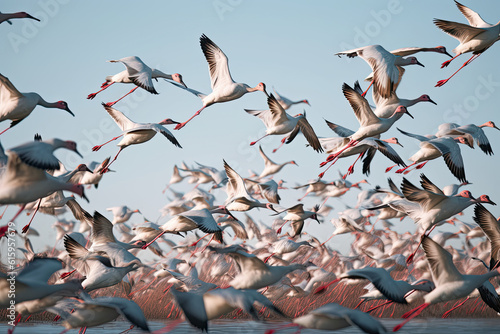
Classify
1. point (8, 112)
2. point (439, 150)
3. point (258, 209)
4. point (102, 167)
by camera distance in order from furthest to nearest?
point (258, 209) → point (102, 167) → point (439, 150) → point (8, 112)

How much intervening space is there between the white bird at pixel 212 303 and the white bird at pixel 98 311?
0.59 meters

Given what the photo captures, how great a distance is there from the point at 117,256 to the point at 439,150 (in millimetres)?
6919

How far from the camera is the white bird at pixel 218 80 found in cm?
1406

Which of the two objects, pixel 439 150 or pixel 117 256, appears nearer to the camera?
pixel 117 256

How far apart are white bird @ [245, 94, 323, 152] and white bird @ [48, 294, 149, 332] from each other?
7.85 metres

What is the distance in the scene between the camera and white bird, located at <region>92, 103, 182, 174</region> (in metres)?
12.5

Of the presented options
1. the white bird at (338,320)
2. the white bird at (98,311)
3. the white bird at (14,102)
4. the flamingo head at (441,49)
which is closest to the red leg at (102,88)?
the white bird at (14,102)

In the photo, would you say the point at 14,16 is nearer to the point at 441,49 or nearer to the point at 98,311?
the point at 98,311

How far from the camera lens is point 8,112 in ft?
33.1

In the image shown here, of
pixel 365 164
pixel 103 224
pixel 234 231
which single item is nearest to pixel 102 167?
pixel 103 224

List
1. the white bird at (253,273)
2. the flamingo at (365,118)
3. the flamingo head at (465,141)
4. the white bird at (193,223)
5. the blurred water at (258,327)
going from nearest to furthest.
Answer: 1. the white bird at (253,273)
2. the white bird at (193,223)
3. the flamingo at (365,118)
4. the blurred water at (258,327)
5. the flamingo head at (465,141)

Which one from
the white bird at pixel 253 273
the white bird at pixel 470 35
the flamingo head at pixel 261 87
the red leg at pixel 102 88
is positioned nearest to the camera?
the white bird at pixel 253 273

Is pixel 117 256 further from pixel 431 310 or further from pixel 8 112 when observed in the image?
pixel 431 310

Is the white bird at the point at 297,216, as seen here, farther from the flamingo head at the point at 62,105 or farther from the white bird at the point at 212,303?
the white bird at the point at 212,303
